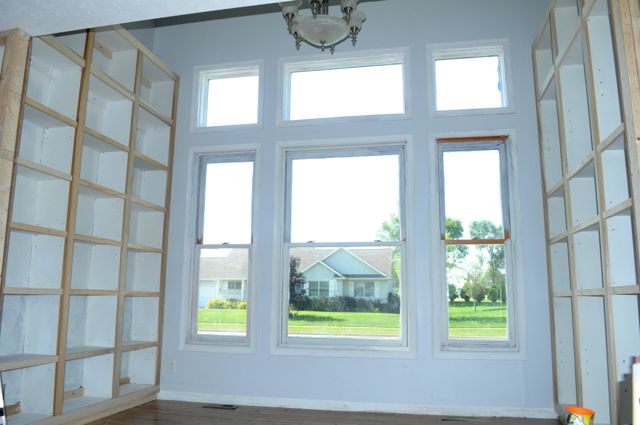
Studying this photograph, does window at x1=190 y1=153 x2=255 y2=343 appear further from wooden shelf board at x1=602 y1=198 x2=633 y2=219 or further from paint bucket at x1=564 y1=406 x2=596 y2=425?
paint bucket at x1=564 y1=406 x2=596 y2=425

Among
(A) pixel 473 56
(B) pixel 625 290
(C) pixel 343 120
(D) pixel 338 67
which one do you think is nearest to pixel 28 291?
(C) pixel 343 120

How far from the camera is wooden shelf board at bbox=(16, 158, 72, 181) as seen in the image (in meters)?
3.19

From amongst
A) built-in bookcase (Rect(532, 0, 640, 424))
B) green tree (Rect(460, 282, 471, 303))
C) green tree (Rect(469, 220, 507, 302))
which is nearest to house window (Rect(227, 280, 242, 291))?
green tree (Rect(460, 282, 471, 303))

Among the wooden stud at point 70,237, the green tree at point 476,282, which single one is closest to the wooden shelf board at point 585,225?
the green tree at point 476,282

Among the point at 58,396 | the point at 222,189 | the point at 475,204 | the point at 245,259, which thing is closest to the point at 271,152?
the point at 222,189

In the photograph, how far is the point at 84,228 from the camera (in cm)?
416

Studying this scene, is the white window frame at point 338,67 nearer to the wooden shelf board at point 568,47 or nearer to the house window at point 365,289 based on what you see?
the wooden shelf board at point 568,47

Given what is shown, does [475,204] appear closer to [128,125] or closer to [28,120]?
[128,125]

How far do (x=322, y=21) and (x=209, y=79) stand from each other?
6.27ft

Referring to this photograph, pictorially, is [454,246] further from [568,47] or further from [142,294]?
[142,294]

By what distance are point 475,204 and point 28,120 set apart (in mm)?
3637

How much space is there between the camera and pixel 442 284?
4.29 m

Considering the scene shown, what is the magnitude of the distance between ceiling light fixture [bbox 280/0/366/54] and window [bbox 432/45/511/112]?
1175 mm

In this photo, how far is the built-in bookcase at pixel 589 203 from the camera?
268cm
